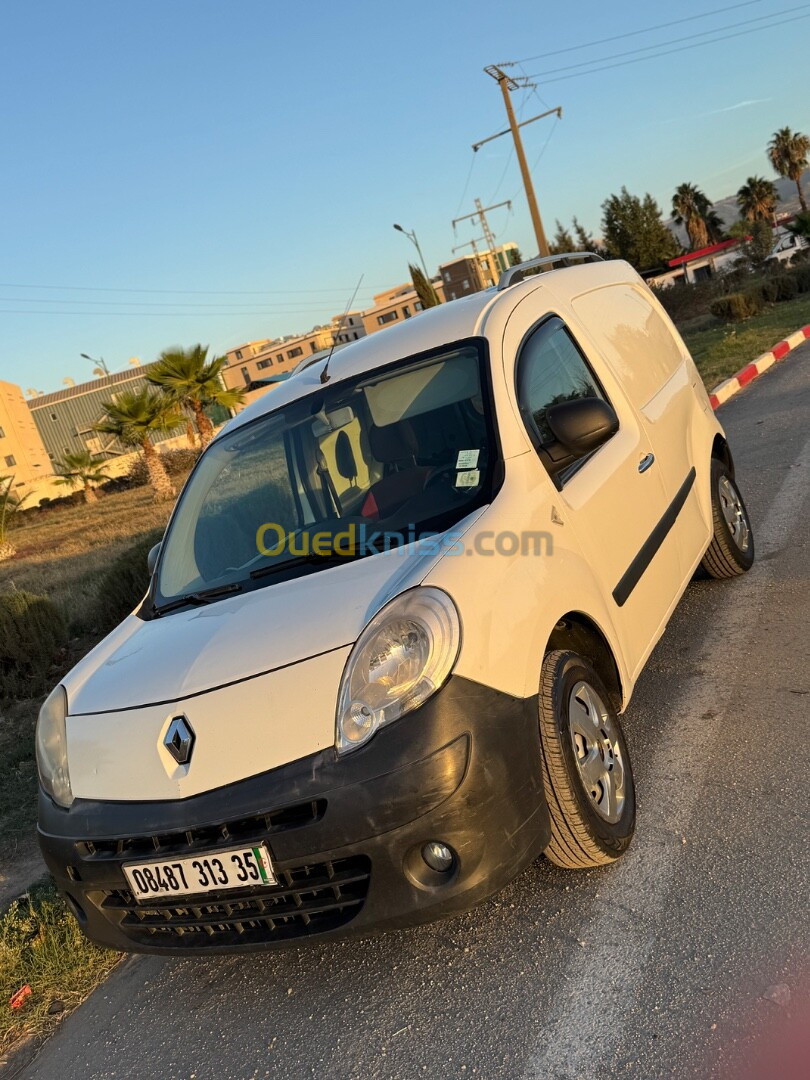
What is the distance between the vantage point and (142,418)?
87.7 feet

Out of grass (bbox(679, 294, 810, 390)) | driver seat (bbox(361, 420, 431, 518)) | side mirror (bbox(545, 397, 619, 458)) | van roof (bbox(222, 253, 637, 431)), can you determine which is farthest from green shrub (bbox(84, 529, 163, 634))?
grass (bbox(679, 294, 810, 390))

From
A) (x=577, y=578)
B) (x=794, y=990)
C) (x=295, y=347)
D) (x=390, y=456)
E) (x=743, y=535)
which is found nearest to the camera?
(x=794, y=990)

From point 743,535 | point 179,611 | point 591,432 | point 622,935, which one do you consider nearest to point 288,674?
point 179,611

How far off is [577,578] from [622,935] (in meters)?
1.08

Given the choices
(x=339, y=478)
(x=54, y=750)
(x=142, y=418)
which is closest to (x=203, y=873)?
(x=54, y=750)

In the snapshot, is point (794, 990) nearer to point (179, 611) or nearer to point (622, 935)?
point (622, 935)

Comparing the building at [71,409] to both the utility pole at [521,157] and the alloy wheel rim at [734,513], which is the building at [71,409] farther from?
the alloy wheel rim at [734,513]

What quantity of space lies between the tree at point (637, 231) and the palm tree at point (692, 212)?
10339mm

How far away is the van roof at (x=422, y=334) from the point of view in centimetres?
377

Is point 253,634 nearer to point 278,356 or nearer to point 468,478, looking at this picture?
point 468,478

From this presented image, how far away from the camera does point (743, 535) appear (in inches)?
217

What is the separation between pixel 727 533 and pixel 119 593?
6.09 metres

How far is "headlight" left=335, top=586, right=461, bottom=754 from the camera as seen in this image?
2.52 meters

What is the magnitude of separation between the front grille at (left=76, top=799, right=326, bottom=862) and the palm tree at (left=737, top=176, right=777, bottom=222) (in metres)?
80.0
